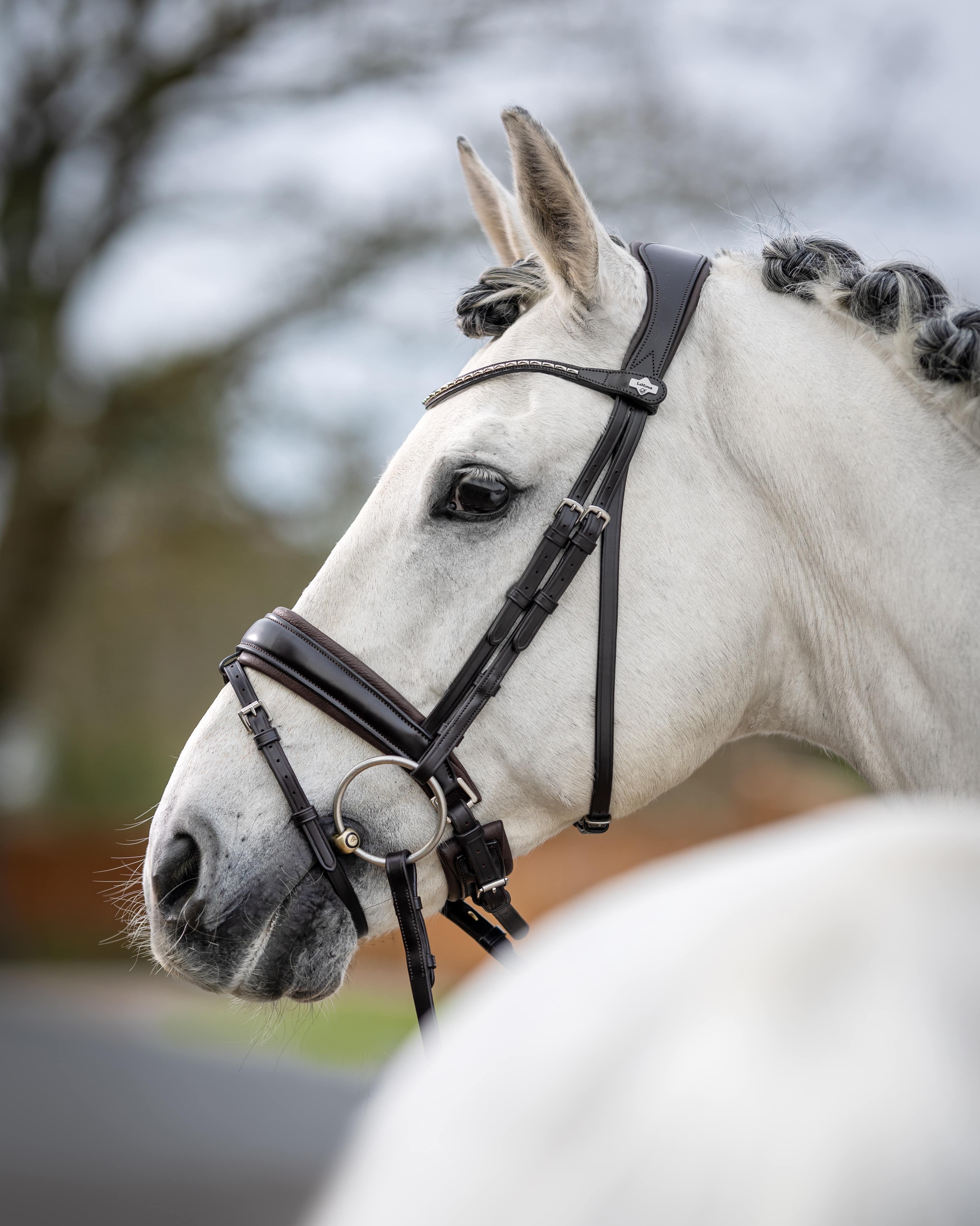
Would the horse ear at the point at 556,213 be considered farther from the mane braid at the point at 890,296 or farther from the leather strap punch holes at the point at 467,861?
the leather strap punch holes at the point at 467,861

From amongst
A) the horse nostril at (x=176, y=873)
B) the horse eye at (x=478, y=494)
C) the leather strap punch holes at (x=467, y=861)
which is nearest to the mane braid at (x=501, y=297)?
the horse eye at (x=478, y=494)

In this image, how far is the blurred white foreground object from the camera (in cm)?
53

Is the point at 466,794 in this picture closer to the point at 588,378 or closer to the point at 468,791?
the point at 468,791

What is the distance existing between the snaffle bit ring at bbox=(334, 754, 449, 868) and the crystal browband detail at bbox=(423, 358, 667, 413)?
848 mm

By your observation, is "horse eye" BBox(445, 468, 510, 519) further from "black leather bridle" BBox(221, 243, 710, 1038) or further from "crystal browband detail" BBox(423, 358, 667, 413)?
"crystal browband detail" BBox(423, 358, 667, 413)

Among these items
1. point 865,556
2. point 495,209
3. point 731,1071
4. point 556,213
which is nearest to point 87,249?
point 495,209

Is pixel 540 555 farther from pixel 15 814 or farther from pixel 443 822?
pixel 15 814

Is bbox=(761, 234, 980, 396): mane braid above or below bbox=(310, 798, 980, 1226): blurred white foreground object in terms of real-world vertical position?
above

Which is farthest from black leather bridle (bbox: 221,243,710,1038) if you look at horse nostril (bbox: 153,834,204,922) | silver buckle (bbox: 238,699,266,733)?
horse nostril (bbox: 153,834,204,922)

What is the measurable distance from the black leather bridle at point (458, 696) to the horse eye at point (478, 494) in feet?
0.39

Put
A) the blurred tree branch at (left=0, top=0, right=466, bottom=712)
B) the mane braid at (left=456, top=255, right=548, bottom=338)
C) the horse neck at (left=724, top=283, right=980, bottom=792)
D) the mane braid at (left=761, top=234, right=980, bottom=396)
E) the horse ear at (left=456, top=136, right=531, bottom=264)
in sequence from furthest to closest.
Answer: the blurred tree branch at (left=0, top=0, right=466, bottom=712)
the horse ear at (left=456, top=136, right=531, bottom=264)
the mane braid at (left=456, top=255, right=548, bottom=338)
the mane braid at (left=761, top=234, right=980, bottom=396)
the horse neck at (left=724, top=283, right=980, bottom=792)

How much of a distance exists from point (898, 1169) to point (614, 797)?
1.45m

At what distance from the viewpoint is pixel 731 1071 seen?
565 mm

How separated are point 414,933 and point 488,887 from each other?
18 cm
